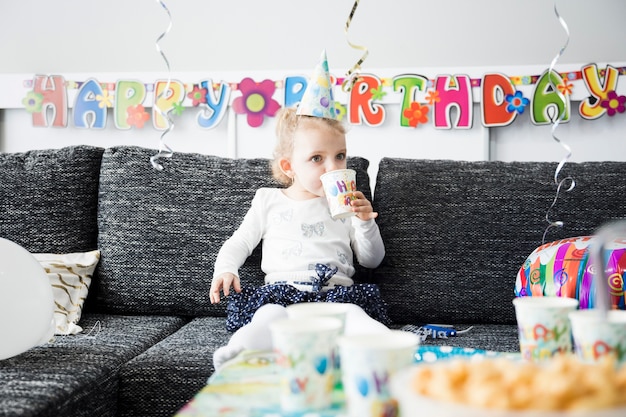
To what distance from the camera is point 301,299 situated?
5.96 ft

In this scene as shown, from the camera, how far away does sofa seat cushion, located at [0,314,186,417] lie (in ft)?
4.34

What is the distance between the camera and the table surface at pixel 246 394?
872 mm

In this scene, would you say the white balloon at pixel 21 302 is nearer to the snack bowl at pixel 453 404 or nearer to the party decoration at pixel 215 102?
the snack bowl at pixel 453 404

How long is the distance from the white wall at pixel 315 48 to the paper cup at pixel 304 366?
2162mm

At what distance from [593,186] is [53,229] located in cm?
163

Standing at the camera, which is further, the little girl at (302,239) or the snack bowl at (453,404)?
the little girl at (302,239)

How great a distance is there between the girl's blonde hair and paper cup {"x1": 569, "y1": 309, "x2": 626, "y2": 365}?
123 centimetres

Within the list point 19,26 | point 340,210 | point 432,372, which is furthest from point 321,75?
point 19,26

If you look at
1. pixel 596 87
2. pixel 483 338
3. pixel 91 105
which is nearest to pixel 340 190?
pixel 483 338

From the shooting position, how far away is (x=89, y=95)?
3.12 meters

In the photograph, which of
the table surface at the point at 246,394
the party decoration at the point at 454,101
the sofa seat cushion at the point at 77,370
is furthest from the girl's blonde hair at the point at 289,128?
the table surface at the point at 246,394

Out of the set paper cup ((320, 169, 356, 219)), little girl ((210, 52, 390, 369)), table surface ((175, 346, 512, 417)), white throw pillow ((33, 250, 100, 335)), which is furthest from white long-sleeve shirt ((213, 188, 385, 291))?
table surface ((175, 346, 512, 417))

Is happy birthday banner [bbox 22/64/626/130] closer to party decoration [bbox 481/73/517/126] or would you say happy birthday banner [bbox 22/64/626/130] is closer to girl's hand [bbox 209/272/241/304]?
party decoration [bbox 481/73/517/126]

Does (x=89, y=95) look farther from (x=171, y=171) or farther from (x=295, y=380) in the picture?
(x=295, y=380)
